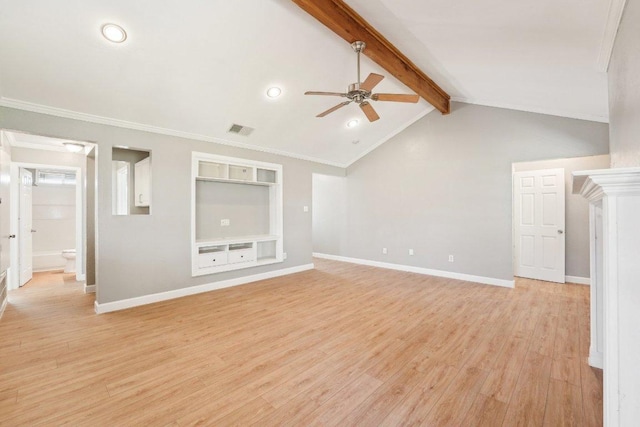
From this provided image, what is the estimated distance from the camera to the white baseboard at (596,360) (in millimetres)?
2212

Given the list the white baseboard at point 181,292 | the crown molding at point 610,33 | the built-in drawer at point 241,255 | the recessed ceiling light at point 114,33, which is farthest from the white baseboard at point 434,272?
the recessed ceiling light at point 114,33

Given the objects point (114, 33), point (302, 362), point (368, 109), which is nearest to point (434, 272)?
point (368, 109)

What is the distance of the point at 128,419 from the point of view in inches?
66.1

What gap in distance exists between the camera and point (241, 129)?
4.36m

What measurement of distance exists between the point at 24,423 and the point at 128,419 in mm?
619

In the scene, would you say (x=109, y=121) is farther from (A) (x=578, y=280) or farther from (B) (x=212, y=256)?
(A) (x=578, y=280)

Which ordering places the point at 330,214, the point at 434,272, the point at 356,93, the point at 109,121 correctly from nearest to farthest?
1. the point at 356,93
2. the point at 109,121
3. the point at 434,272
4. the point at 330,214

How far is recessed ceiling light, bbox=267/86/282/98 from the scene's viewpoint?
12.1ft

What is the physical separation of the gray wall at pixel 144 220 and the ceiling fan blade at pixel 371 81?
8.70 feet

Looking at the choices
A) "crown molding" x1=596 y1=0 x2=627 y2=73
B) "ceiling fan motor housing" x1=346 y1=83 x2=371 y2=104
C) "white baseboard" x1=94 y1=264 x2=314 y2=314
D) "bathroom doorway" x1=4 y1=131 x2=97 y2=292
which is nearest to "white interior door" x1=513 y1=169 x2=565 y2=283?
"crown molding" x1=596 y1=0 x2=627 y2=73

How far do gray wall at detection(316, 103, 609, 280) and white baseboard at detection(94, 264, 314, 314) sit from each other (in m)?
2.36

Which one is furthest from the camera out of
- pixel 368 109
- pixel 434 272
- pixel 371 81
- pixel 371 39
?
pixel 434 272

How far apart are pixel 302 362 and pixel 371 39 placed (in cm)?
349

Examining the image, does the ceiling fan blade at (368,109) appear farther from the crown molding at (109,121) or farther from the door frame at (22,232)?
the door frame at (22,232)
